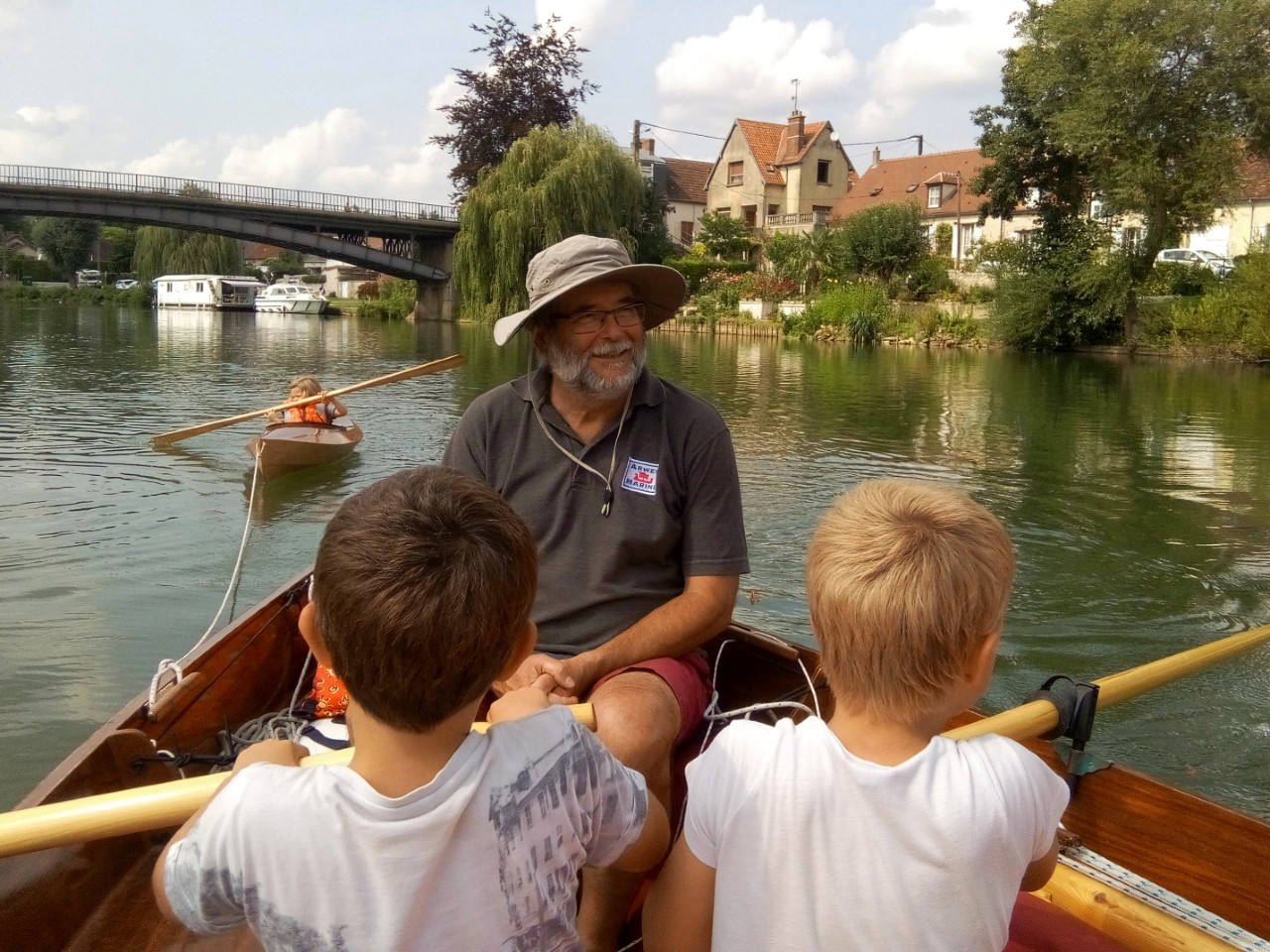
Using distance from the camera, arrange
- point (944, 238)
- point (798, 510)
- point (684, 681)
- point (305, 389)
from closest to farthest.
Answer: point (684, 681) → point (798, 510) → point (305, 389) → point (944, 238)

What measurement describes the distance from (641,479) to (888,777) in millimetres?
1446

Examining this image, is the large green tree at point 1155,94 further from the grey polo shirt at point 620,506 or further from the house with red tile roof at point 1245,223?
the grey polo shirt at point 620,506

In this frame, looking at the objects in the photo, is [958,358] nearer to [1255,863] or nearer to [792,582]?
[792,582]

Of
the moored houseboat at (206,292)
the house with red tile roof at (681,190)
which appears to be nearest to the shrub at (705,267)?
the house with red tile roof at (681,190)

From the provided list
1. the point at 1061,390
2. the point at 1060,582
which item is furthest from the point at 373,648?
the point at 1061,390

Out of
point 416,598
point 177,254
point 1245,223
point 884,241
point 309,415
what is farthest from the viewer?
point 177,254

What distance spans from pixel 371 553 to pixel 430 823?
0.30 meters

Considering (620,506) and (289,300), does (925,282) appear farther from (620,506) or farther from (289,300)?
(289,300)

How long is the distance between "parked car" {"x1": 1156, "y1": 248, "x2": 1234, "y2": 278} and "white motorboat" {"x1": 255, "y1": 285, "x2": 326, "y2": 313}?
38.7 metres

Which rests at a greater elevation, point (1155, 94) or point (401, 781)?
point (1155, 94)

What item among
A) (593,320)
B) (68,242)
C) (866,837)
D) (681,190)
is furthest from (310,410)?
(68,242)

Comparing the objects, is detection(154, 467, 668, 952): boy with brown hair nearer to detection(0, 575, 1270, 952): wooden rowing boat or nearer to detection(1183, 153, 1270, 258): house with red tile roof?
detection(0, 575, 1270, 952): wooden rowing boat

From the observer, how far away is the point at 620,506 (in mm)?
2623

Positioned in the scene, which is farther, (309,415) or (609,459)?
(309,415)
